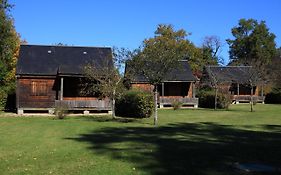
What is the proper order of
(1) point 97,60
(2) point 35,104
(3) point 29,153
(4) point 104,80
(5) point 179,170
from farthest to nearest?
1. (1) point 97,60
2. (2) point 35,104
3. (4) point 104,80
4. (3) point 29,153
5. (5) point 179,170

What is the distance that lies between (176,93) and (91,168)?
37.7 metres

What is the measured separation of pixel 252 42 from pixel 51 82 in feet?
239

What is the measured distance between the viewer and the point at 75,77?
33.5 meters

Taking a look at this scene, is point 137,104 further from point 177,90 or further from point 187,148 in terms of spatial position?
point 177,90

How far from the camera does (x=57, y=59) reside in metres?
36.3

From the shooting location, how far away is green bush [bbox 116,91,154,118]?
27.8m

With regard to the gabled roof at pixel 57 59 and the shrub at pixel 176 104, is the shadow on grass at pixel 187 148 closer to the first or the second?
the gabled roof at pixel 57 59

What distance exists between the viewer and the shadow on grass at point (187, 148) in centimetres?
1046

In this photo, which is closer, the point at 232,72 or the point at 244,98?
the point at 244,98

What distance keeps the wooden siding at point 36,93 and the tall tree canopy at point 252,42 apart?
216 ft

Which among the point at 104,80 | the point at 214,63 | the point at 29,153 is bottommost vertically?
the point at 29,153

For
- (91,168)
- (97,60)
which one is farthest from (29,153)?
(97,60)

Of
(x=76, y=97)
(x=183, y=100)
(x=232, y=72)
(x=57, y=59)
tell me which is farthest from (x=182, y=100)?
(x=232, y=72)

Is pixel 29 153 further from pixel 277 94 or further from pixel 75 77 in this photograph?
pixel 277 94
